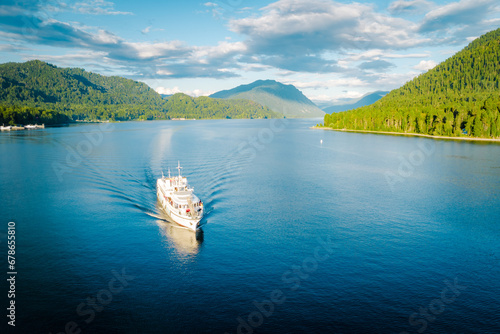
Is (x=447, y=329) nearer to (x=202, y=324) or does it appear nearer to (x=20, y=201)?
(x=202, y=324)

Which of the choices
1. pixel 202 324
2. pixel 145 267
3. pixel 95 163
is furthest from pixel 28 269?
pixel 95 163

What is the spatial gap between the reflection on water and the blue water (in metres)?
0.37

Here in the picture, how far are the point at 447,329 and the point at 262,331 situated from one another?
18.3 metres

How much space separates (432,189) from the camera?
7931 cm

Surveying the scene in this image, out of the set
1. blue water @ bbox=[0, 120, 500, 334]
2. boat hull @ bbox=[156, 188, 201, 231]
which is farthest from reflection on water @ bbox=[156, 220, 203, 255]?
boat hull @ bbox=[156, 188, 201, 231]

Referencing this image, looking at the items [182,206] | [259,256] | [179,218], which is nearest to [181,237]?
[179,218]

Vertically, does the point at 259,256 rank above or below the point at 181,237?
below

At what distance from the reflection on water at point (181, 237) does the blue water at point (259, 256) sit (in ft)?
1.20

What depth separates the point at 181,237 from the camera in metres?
51.1

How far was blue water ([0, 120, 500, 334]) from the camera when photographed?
3159 cm

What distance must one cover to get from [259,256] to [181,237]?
14725mm

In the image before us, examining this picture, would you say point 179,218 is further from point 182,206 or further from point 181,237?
point 181,237

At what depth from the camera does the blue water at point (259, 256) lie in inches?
1244

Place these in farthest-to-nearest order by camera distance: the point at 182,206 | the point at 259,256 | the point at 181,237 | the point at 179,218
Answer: the point at 182,206, the point at 179,218, the point at 181,237, the point at 259,256
